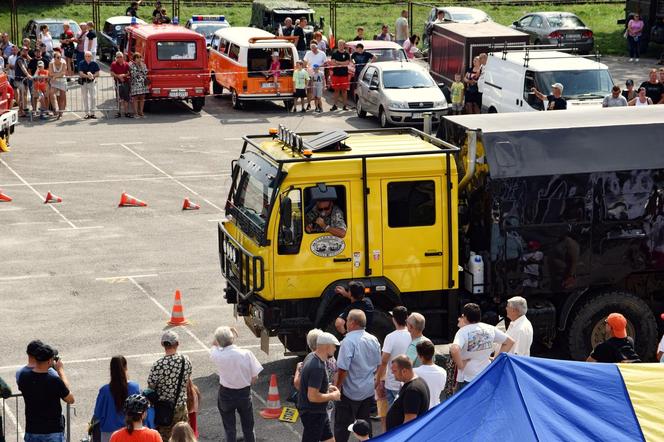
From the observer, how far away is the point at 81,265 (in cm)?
2059

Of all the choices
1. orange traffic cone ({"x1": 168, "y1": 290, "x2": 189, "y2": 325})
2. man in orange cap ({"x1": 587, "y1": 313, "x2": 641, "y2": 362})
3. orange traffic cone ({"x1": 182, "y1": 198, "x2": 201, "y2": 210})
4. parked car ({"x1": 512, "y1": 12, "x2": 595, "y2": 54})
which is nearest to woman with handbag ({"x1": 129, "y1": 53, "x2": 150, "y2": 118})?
orange traffic cone ({"x1": 182, "y1": 198, "x2": 201, "y2": 210})

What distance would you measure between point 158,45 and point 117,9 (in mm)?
21476

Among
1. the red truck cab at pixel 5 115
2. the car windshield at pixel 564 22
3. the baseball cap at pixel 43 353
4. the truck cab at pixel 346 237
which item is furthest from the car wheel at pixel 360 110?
the baseball cap at pixel 43 353

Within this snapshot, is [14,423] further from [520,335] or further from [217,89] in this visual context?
[217,89]

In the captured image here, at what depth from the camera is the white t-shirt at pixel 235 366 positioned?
495 inches

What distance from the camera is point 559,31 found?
4281cm

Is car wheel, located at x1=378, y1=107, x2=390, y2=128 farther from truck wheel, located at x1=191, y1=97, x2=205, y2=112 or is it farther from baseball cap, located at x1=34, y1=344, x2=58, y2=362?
baseball cap, located at x1=34, y1=344, x2=58, y2=362

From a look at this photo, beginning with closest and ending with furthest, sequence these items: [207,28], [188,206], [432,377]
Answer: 1. [432,377]
2. [188,206]
3. [207,28]

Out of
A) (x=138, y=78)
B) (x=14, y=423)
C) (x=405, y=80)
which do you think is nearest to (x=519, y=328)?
(x=14, y=423)

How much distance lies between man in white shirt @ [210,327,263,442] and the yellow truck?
216cm

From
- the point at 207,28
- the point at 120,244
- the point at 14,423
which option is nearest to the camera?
the point at 14,423

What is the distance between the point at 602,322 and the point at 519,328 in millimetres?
2468

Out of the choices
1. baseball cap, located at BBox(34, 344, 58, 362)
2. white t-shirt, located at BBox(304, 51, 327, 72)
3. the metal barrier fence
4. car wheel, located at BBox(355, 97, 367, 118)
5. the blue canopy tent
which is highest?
white t-shirt, located at BBox(304, 51, 327, 72)

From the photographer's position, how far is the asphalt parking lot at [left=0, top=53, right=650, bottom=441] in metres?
16.2
